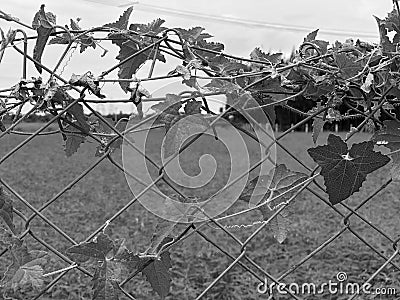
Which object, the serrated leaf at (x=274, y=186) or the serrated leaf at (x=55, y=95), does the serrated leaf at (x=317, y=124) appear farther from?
the serrated leaf at (x=55, y=95)

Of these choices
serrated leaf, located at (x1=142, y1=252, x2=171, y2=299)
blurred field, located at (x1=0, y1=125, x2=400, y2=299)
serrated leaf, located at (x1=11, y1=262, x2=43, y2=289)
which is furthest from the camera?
blurred field, located at (x1=0, y1=125, x2=400, y2=299)

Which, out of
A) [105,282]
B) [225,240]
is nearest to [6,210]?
[105,282]

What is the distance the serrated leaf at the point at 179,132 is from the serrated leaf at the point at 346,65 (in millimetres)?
191

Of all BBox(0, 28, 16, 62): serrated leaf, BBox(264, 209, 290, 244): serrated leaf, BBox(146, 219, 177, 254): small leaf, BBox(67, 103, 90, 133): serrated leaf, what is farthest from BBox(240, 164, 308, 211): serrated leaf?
BBox(0, 28, 16, 62): serrated leaf

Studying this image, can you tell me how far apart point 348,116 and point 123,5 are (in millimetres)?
335

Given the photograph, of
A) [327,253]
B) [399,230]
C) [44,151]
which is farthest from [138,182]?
[44,151]

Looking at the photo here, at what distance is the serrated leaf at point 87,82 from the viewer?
66 centimetres

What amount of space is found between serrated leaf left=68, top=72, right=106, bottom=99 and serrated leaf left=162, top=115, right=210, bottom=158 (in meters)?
0.09

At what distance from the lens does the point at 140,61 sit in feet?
2.55

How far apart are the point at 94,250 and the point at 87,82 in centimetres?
19

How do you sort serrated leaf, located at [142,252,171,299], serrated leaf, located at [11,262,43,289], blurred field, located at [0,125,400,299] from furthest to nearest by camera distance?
blurred field, located at [0,125,400,299]
serrated leaf, located at [142,252,171,299]
serrated leaf, located at [11,262,43,289]

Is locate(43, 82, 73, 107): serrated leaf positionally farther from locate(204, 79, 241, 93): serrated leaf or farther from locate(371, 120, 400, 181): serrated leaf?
locate(371, 120, 400, 181): serrated leaf

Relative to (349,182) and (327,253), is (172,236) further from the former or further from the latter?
(327,253)

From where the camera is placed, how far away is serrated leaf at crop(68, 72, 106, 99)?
25.9 inches
